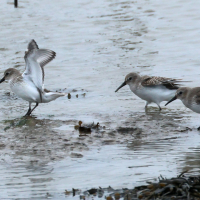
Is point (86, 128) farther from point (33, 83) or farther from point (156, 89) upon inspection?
point (156, 89)

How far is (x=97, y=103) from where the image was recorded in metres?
10.0

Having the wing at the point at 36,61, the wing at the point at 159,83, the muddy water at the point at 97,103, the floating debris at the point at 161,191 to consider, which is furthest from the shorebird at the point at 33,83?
the floating debris at the point at 161,191

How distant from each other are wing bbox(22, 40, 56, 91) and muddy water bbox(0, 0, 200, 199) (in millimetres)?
694

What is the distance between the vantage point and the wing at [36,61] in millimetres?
8695

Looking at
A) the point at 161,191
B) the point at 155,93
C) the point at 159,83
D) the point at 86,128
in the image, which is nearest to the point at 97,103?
the point at 155,93

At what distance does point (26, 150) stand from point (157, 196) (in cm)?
244

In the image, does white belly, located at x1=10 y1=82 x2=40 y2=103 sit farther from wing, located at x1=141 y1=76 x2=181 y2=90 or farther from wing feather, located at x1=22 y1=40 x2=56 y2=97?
wing, located at x1=141 y1=76 x2=181 y2=90

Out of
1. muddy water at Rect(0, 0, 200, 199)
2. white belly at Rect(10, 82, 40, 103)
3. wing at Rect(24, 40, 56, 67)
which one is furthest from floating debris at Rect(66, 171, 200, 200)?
white belly at Rect(10, 82, 40, 103)

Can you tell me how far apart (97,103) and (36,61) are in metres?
1.73

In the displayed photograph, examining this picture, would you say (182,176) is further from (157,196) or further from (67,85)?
(67,85)

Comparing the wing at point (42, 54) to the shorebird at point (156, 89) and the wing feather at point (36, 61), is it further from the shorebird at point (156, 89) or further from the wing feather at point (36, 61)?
the shorebird at point (156, 89)

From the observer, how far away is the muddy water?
5656 millimetres

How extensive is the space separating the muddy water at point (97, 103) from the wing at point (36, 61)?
69 cm

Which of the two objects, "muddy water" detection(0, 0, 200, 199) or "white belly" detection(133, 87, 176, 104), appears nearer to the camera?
"muddy water" detection(0, 0, 200, 199)
